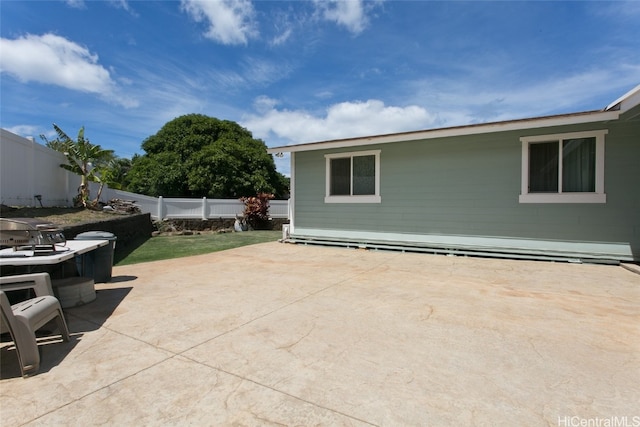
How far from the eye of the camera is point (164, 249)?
10.1 meters

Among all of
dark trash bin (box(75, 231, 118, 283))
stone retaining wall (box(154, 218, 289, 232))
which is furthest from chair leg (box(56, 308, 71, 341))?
stone retaining wall (box(154, 218, 289, 232))

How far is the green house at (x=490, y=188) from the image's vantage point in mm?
7105

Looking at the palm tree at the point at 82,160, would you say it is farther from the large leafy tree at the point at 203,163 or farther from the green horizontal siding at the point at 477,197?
the green horizontal siding at the point at 477,197

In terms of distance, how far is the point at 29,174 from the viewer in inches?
340

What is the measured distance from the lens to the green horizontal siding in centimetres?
708

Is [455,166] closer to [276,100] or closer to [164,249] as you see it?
[164,249]

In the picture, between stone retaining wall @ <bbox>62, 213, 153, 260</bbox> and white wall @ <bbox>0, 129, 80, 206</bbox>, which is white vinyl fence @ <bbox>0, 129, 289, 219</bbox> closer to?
white wall @ <bbox>0, 129, 80, 206</bbox>

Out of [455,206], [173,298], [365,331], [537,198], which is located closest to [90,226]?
[173,298]

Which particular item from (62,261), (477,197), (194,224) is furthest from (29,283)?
(194,224)

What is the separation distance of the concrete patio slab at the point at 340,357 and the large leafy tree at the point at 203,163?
15571 mm

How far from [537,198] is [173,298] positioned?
8085 mm

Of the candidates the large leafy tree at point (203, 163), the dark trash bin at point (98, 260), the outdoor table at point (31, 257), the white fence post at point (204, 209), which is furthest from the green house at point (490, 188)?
the large leafy tree at point (203, 163)

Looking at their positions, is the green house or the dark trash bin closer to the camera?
the dark trash bin

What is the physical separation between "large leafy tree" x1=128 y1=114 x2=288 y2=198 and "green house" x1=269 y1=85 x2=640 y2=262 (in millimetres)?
10645
